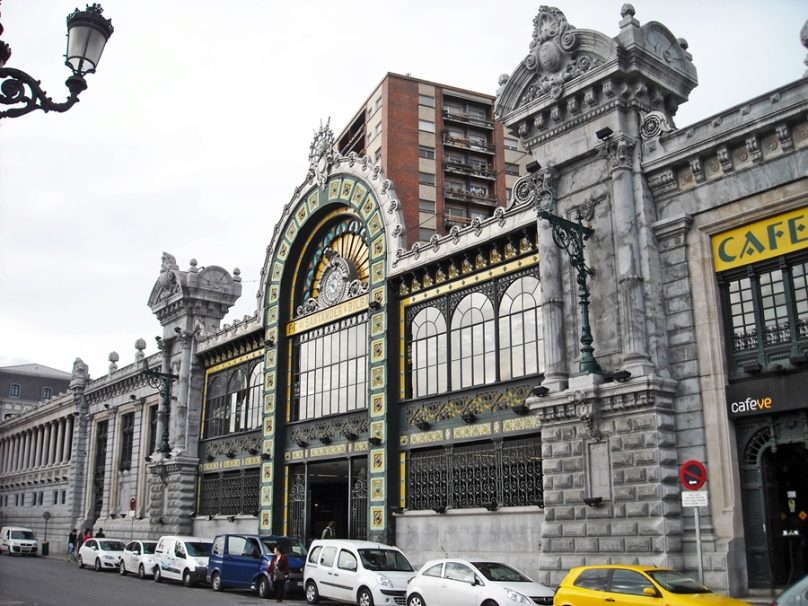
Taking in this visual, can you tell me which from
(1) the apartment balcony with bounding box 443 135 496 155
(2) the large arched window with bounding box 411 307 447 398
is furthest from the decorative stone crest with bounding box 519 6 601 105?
(1) the apartment balcony with bounding box 443 135 496 155

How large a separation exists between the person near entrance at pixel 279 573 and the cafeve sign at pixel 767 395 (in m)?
12.2

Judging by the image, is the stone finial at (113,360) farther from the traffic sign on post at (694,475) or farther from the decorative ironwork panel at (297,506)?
the traffic sign on post at (694,475)

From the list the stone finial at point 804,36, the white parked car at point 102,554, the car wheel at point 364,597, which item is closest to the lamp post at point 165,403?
the white parked car at point 102,554

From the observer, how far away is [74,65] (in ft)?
29.6

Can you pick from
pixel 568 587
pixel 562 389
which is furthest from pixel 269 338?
pixel 568 587

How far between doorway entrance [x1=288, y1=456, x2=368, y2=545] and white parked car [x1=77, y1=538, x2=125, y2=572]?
26.9 feet

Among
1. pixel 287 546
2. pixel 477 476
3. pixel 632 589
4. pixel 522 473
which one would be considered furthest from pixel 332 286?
pixel 632 589

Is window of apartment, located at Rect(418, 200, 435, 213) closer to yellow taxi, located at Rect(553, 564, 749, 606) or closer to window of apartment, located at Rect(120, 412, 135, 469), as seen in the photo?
window of apartment, located at Rect(120, 412, 135, 469)

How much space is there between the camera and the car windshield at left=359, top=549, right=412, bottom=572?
20484 millimetres

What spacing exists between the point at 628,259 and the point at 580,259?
1.16m

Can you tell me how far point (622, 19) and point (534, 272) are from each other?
7.00m

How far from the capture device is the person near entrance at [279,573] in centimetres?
2262

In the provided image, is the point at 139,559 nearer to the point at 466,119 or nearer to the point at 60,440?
the point at 60,440

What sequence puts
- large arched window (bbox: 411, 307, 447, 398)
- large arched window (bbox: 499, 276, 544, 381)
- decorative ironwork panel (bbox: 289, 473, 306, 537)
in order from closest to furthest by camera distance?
1. large arched window (bbox: 499, 276, 544, 381)
2. large arched window (bbox: 411, 307, 447, 398)
3. decorative ironwork panel (bbox: 289, 473, 306, 537)
